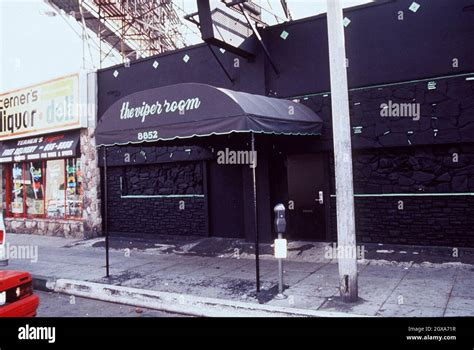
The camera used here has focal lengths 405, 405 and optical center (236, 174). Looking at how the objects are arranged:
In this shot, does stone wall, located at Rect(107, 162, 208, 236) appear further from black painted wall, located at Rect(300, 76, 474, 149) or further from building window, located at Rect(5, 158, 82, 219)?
black painted wall, located at Rect(300, 76, 474, 149)

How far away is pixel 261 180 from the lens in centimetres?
1008

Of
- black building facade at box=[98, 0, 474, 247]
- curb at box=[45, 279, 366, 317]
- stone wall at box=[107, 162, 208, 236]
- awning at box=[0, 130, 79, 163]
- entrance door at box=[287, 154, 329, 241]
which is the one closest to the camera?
curb at box=[45, 279, 366, 317]

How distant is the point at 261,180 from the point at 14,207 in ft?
36.3

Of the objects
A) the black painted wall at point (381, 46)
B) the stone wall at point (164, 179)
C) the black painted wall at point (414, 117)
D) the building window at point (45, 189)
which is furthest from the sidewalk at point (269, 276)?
the black painted wall at point (381, 46)

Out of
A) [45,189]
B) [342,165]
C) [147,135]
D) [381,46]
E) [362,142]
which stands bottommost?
[342,165]

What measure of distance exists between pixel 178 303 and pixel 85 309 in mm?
1541

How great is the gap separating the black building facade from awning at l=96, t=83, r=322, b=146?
0.59 m

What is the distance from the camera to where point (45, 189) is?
47.8 ft

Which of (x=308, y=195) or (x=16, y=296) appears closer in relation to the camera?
(x=16, y=296)

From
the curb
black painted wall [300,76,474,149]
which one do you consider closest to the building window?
the curb

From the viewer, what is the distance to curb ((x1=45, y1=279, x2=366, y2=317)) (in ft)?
18.3

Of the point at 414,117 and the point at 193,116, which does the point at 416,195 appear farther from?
the point at 193,116

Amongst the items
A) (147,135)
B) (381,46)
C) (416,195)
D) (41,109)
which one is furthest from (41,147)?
(416,195)
